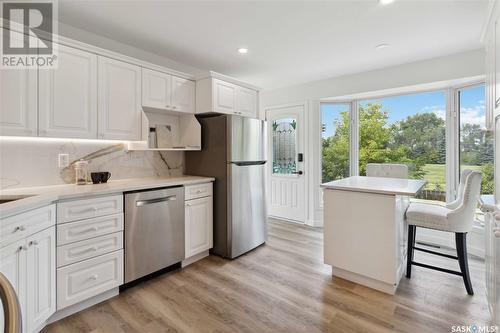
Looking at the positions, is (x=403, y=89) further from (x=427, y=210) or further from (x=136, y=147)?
(x=136, y=147)

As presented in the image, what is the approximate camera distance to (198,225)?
2.93 m

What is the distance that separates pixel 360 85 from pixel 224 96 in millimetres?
2112

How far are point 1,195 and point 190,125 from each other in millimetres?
1889

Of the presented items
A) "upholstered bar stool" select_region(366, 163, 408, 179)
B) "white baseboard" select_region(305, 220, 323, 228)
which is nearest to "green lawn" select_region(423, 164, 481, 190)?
"upholstered bar stool" select_region(366, 163, 408, 179)

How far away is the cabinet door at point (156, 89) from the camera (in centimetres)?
273

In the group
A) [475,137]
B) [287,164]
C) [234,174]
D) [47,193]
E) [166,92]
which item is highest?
[166,92]

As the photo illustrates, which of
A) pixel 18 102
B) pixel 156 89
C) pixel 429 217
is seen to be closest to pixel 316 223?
pixel 429 217

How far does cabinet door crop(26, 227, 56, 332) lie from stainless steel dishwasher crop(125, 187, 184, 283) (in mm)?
552

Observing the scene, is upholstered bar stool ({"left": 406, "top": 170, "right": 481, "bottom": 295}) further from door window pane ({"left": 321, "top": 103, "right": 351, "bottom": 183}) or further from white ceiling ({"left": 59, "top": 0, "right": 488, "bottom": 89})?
door window pane ({"left": 321, "top": 103, "right": 351, "bottom": 183})

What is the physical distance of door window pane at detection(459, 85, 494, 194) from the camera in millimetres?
3043

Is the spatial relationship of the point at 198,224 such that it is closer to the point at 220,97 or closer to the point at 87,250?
the point at 87,250

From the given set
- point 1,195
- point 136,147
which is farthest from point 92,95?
point 1,195

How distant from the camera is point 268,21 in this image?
2357 mm

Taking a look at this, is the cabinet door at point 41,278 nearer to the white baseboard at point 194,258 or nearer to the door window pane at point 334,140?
the white baseboard at point 194,258
